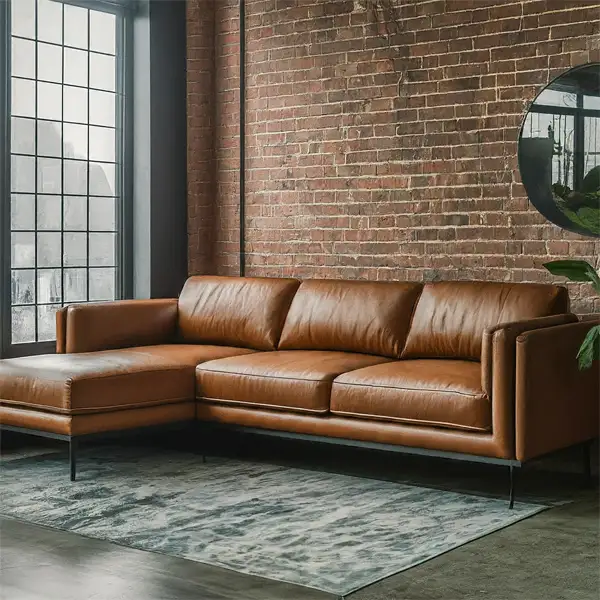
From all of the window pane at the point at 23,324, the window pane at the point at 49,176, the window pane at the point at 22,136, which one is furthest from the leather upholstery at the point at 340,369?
the window pane at the point at 22,136

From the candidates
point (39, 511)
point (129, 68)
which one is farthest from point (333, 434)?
point (129, 68)

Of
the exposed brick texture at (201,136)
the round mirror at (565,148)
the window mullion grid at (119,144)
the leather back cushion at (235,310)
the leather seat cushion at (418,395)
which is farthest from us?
the exposed brick texture at (201,136)

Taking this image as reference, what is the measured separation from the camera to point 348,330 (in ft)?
18.1

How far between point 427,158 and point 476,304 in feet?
3.46

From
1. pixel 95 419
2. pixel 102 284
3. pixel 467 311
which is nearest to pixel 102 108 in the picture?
pixel 102 284

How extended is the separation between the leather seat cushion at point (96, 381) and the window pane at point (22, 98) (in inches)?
57.1

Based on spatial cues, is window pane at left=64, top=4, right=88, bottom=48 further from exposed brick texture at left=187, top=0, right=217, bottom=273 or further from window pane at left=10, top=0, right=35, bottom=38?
exposed brick texture at left=187, top=0, right=217, bottom=273

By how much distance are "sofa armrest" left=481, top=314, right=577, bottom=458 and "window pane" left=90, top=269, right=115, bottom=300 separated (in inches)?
112

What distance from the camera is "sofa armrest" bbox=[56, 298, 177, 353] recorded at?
5.77m

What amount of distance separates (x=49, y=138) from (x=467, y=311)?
261cm

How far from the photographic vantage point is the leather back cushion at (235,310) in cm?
587

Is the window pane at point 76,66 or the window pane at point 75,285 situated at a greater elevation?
the window pane at point 76,66

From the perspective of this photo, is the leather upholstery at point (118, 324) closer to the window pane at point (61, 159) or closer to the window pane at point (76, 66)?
the window pane at point (61, 159)

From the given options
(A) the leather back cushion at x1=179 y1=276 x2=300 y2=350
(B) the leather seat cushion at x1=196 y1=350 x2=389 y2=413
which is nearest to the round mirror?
(B) the leather seat cushion at x1=196 y1=350 x2=389 y2=413
